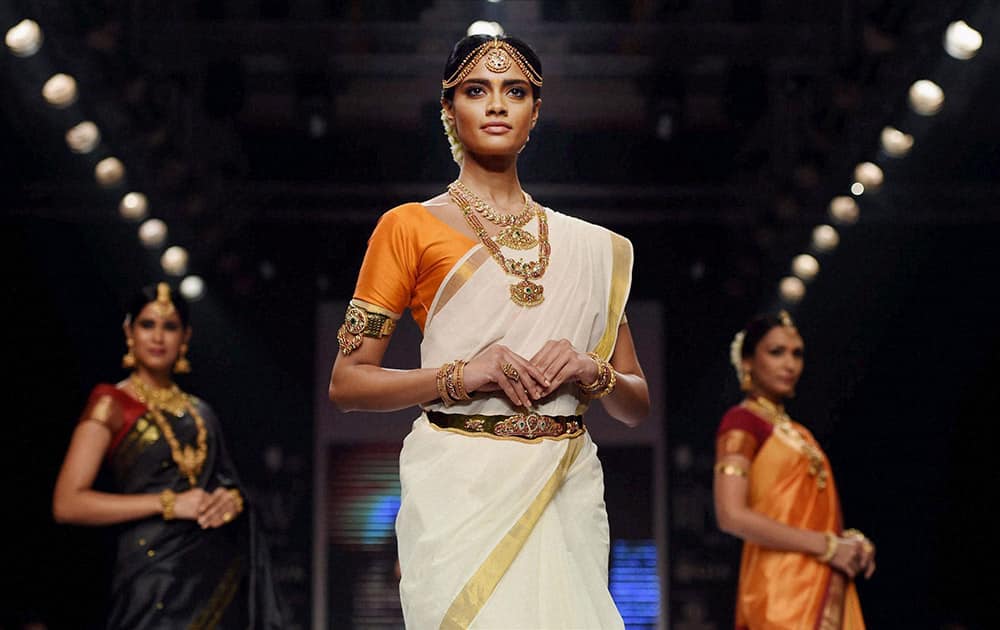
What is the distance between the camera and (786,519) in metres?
4.83

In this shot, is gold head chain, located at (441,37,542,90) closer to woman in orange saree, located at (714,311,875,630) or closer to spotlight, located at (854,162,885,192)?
woman in orange saree, located at (714,311,875,630)

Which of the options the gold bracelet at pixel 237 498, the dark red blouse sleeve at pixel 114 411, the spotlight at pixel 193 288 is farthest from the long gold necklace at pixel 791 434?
the spotlight at pixel 193 288

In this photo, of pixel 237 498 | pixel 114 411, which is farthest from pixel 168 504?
pixel 114 411

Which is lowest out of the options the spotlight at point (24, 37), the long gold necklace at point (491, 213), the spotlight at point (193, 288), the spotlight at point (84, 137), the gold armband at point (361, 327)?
the gold armband at point (361, 327)

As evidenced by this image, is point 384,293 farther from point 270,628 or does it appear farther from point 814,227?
point 814,227

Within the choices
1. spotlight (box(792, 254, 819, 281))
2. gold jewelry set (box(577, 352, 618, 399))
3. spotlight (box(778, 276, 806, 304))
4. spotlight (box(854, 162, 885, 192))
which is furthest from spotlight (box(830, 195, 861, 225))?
gold jewelry set (box(577, 352, 618, 399))

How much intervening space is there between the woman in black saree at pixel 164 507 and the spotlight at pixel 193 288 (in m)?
3.29

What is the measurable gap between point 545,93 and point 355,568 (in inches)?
124

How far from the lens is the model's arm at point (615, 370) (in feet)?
8.80

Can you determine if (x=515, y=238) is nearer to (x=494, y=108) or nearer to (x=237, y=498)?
(x=494, y=108)

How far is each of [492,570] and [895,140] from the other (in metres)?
4.79

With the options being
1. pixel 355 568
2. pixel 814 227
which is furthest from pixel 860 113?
pixel 355 568

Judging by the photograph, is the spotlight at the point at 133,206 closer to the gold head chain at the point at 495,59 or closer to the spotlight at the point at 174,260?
the spotlight at the point at 174,260

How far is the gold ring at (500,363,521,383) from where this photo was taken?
267 cm
